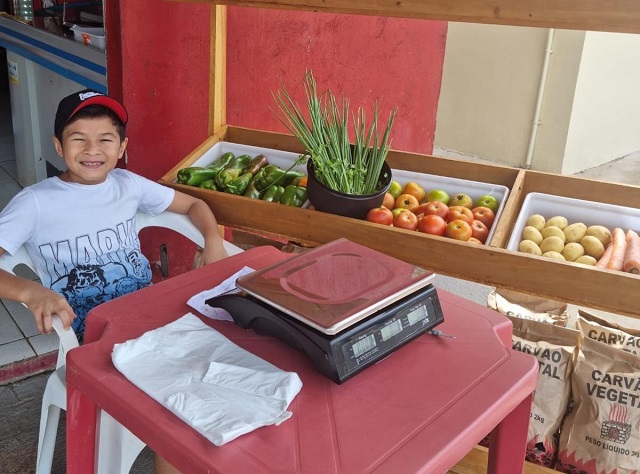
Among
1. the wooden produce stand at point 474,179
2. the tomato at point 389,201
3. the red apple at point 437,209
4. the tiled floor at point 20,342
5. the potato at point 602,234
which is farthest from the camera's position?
the tiled floor at point 20,342

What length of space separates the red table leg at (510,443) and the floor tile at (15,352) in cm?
208

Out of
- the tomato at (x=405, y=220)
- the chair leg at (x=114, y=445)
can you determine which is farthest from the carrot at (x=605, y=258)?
the chair leg at (x=114, y=445)

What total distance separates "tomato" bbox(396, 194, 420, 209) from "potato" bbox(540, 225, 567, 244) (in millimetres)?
461

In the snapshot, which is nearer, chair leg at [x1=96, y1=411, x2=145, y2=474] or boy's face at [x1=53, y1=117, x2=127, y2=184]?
chair leg at [x1=96, y1=411, x2=145, y2=474]

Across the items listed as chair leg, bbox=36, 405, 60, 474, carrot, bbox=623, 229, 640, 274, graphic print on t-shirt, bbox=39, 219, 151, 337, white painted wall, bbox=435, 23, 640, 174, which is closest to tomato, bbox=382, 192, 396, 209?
carrot, bbox=623, 229, 640, 274

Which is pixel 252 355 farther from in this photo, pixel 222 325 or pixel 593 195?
pixel 593 195

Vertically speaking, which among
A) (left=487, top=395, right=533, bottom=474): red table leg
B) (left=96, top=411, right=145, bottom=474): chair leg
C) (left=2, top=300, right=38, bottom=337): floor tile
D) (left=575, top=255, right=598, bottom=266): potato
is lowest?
(left=2, top=300, right=38, bottom=337): floor tile

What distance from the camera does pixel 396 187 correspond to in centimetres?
264

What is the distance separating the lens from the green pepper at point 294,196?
2.52m

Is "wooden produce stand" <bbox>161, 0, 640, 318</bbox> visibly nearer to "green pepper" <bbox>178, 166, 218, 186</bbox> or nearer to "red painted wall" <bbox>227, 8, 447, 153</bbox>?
"green pepper" <bbox>178, 166, 218, 186</bbox>

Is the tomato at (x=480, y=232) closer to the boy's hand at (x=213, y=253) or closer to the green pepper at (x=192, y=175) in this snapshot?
the boy's hand at (x=213, y=253)

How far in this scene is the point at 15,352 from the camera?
9.66ft

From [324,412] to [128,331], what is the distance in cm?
50

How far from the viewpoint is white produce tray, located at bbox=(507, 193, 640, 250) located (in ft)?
7.67
